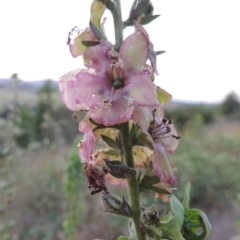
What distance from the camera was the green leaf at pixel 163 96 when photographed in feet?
3.41

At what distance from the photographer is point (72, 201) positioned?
9.50ft

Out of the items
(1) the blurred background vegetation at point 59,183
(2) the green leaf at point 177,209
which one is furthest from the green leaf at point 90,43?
(1) the blurred background vegetation at point 59,183

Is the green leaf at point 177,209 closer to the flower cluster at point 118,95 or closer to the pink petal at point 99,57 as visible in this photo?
the flower cluster at point 118,95

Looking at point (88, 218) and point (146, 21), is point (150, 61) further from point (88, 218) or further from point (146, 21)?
point (88, 218)

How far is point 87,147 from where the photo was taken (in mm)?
1021

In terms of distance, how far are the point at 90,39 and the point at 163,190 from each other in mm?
363

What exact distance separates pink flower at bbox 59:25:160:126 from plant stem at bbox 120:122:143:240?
0.06m

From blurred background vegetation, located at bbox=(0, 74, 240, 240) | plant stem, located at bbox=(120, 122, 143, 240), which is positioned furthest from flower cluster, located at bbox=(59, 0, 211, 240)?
blurred background vegetation, located at bbox=(0, 74, 240, 240)

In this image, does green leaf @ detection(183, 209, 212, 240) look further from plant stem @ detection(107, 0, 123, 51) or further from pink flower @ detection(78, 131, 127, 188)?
plant stem @ detection(107, 0, 123, 51)

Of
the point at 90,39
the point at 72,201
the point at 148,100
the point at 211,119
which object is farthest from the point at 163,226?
the point at 211,119

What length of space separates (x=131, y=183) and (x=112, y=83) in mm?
211

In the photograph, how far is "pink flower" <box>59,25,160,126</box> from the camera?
3.04 feet

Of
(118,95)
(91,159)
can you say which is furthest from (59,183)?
(118,95)

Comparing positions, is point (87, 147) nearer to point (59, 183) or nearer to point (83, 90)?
point (83, 90)
